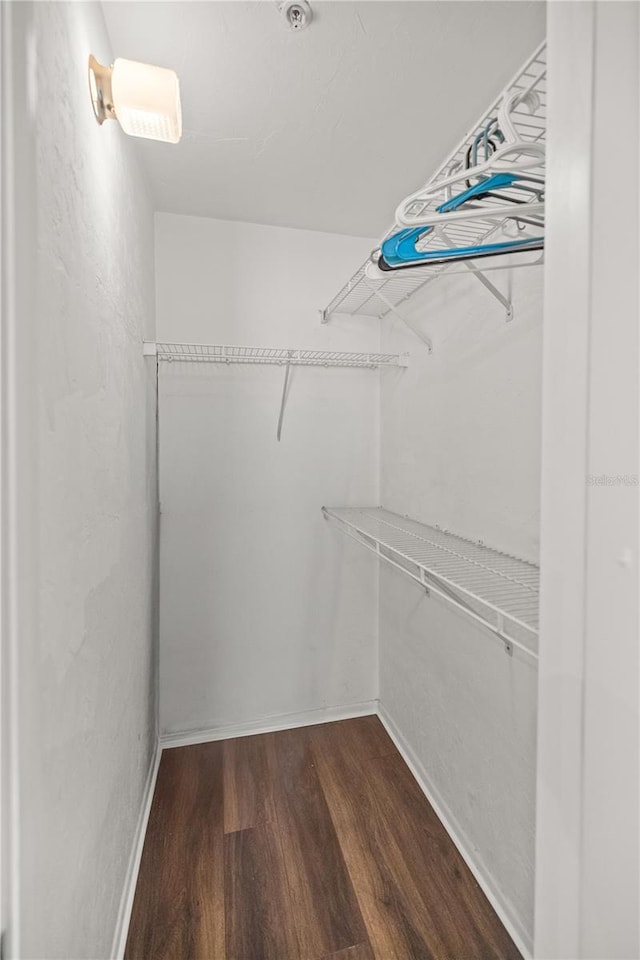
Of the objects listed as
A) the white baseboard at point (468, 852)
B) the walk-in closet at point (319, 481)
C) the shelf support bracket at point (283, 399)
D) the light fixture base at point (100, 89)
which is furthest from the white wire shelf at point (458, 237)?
the white baseboard at point (468, 852)

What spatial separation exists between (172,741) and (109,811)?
0.99 m

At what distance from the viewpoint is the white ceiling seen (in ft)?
3.13

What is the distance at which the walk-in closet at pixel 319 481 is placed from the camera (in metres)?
0.44

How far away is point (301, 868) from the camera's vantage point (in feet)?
4.36

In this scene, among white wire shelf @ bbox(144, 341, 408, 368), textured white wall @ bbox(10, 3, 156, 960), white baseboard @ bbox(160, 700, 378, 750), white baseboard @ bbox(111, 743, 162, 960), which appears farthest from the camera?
white baseboard @ bbox(160, 700, 378, 750)

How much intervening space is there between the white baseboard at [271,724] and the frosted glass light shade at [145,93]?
2174 mm

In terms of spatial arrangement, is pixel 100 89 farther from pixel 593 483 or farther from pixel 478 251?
pixel 593 483

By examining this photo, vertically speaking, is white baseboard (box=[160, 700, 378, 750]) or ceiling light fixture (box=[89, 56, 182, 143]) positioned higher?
ceiling light fixture (box=[89, 56, 182, 143])

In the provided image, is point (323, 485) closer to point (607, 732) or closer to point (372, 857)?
point (372, 857)

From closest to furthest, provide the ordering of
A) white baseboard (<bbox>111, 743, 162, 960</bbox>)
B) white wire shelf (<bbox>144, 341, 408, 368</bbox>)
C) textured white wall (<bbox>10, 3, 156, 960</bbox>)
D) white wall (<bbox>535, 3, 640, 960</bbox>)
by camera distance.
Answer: white wall (<bbox>535, 3, 640, 960</bbox>)
textured white wall (<bbox>10, 3, 156, 960</bbox>)
white baseboard (<bbox>111, 743, 162, 960</bbox>)
white wire shelf (<bbox>144, 341, 408, 368</bbox>)

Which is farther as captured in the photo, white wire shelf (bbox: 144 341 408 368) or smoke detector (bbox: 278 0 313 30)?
white wire shelf (bbox: 144 341 408 368)

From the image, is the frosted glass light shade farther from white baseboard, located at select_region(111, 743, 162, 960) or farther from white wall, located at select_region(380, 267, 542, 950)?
white baseboard, located at select_region(111, 743, 162, 960)

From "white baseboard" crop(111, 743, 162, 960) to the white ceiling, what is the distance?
7.33 feet

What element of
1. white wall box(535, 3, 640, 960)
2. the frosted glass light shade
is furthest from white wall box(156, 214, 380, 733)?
white wall box(535, 3, 640, 960)
